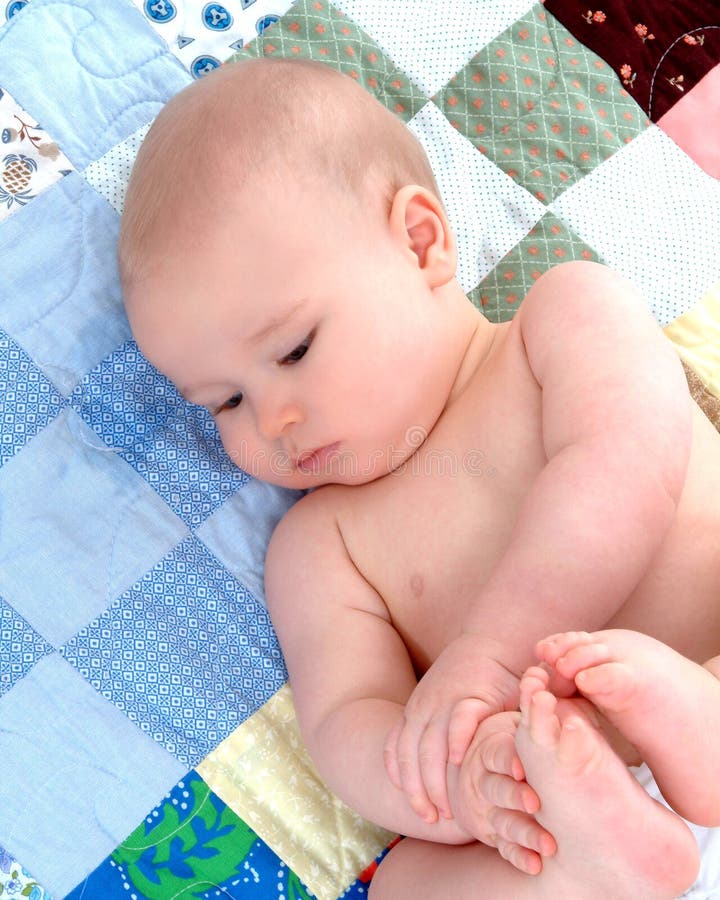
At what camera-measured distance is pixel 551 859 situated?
91 cm

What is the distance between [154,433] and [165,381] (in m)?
0.07

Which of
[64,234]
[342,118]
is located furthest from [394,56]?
[64,234]

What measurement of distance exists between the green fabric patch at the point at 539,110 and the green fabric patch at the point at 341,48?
0.06 meters

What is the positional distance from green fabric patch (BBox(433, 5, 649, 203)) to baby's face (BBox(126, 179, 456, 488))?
0.45 m

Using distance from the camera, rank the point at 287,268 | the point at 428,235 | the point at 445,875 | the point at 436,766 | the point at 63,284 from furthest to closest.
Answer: the point at 63,284
the point at 428,235
the point at 287,268
the point at 445,875
the point at 436,766

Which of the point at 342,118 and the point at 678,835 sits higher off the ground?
the point at 342,118

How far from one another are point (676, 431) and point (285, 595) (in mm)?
537

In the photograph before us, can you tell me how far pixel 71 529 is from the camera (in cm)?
134

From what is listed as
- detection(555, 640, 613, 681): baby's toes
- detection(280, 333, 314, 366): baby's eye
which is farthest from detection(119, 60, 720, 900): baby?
detection(555, 640, 613, 681): baby's toes

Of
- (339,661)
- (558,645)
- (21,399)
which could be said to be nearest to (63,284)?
(21,399)

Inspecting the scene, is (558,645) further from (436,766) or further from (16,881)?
(16,881)

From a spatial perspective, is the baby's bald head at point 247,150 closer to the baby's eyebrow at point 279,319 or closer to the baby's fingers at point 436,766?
the baby's eyebrow at point 279,319

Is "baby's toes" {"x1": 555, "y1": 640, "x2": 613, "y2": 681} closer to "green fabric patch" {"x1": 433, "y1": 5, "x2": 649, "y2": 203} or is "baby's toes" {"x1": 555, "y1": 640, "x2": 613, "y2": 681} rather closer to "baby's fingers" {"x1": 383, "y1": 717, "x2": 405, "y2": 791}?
"baby's fingers" {"x1": 383, "y1": 717, "x2": 405, "y2": 791}

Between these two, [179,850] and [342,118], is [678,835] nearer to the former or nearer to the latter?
[179,850]
